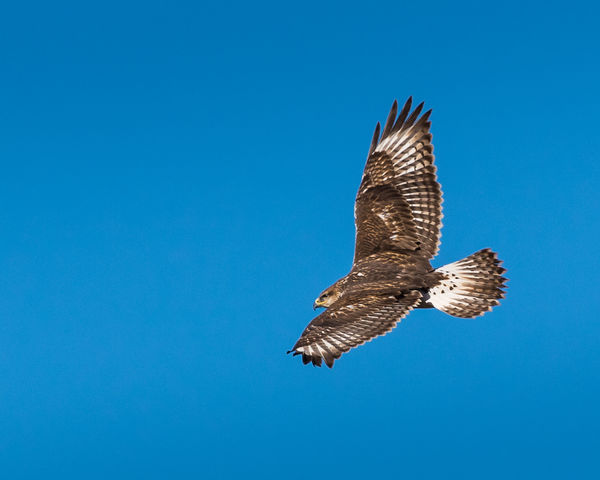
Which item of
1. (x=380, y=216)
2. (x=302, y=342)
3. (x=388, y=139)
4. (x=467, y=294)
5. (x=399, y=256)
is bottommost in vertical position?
(x=302, y=342)

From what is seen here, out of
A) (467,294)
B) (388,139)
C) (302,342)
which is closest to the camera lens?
(302,342)

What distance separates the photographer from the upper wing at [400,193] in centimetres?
997

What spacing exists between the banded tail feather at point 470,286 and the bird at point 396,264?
0.04 feet

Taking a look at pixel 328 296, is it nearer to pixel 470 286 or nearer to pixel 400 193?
pixel 470 286

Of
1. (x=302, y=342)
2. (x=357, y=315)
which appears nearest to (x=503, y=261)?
(x=357, y=315)

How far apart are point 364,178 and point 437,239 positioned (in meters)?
1.28

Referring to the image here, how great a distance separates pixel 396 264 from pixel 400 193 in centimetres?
108

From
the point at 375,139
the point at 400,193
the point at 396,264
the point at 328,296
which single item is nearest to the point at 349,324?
the point at 328,296

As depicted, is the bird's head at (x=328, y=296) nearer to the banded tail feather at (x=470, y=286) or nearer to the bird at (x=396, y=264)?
the bird at (x=396, y=264)

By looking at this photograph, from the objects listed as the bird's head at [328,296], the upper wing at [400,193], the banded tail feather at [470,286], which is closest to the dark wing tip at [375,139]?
the upper wing at [400,193]

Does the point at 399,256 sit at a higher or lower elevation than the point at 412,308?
higher

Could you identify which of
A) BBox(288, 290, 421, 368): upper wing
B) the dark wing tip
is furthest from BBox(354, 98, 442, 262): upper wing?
BBox(288, 290, 421, 368): upper wing

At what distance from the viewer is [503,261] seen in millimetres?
9234

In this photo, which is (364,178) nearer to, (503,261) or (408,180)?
(408,180)
